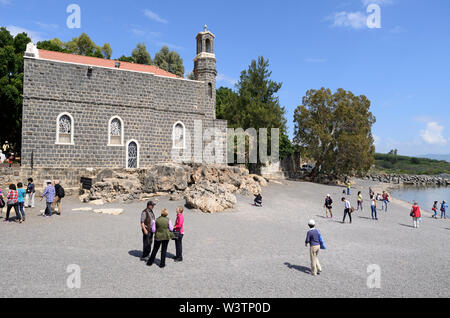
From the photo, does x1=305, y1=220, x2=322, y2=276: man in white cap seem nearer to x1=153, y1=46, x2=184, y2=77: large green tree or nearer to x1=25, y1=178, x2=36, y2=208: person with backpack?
x1=25, y1=178, x2=36, y2=208: person with backpack

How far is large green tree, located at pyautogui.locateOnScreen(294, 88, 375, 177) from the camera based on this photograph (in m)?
38.0

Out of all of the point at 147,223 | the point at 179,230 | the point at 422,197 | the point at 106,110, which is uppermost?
the point at 106,110

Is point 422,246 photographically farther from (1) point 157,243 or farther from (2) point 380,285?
(1) point 157,243

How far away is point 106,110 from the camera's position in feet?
69.1

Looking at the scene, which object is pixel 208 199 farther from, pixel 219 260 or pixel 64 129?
pixel 64 129

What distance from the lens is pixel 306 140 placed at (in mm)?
41094

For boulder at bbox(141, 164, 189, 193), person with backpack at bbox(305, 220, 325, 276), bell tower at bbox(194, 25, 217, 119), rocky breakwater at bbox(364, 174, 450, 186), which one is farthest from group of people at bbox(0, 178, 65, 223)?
rocky breakwater at bbox(364, 174, 450, 186)

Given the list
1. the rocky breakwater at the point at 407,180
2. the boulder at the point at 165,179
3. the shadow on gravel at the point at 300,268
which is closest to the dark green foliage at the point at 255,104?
the boulder at the point at 165,179

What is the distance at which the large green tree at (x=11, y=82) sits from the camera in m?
22.2

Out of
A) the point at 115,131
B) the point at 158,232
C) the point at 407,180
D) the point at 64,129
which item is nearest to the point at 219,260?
the point at 158,232

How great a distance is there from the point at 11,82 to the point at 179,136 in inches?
560

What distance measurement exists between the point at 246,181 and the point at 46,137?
49.5ft

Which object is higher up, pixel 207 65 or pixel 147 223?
pixel 207 65

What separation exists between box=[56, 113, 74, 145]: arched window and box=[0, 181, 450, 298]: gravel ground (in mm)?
6914
